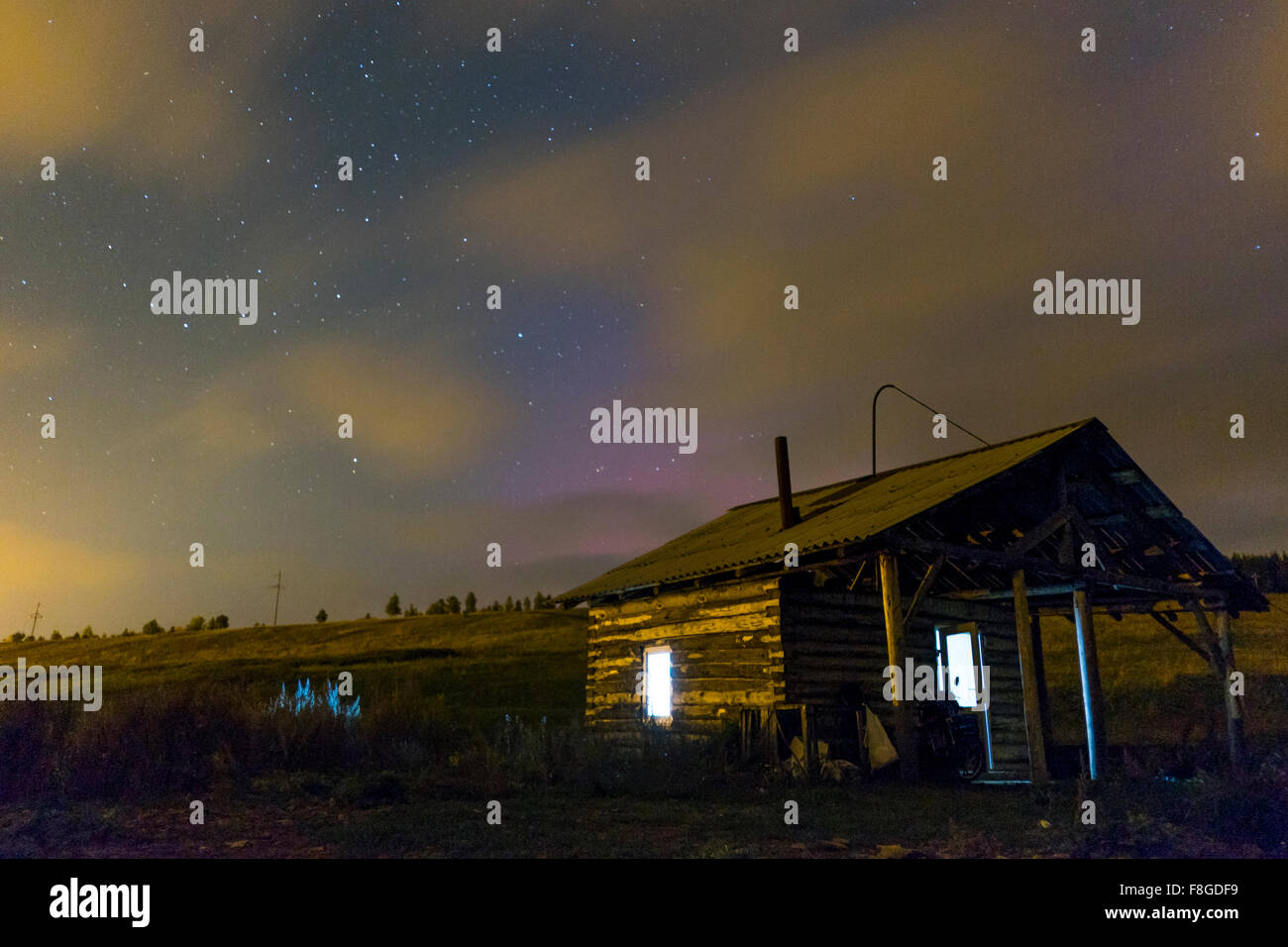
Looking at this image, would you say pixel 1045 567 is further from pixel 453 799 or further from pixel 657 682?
pixel 453 799

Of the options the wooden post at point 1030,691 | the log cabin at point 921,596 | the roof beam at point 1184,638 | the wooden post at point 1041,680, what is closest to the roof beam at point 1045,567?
the log cabin at point 921,596

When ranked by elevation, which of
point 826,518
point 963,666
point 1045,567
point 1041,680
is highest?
point 826,518

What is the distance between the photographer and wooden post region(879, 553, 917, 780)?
13.6m

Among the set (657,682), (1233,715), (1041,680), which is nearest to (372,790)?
(657,682)

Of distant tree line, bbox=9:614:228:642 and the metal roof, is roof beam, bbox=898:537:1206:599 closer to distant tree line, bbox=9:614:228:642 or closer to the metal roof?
the metal roof

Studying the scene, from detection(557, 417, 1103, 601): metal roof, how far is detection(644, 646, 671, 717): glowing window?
1.51 meters

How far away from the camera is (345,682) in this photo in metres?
15.4

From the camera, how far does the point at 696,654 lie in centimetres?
1825

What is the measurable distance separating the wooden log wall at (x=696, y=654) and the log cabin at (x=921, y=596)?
39mm

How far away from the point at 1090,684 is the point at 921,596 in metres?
3.50

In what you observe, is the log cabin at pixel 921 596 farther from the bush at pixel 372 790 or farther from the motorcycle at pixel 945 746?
the bush at pixel 372 790

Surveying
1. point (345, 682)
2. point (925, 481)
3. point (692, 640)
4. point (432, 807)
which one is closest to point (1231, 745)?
point (925, 481)
